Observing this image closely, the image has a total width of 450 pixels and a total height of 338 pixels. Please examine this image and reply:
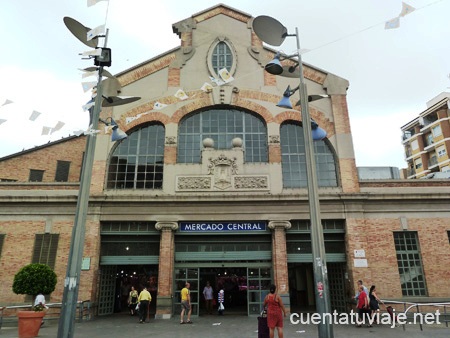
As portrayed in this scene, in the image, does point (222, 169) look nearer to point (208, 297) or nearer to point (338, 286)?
point (208, 297)

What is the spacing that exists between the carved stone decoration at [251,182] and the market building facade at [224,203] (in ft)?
0.22

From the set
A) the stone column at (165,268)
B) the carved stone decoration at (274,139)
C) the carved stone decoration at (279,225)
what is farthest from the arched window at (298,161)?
the stone column at (165,268)

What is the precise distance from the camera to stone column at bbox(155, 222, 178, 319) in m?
14.5

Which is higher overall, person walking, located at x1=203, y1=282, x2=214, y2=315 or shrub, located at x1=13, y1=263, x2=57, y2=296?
shrub, located at x1=13, y1=263, x2=57, y2=296

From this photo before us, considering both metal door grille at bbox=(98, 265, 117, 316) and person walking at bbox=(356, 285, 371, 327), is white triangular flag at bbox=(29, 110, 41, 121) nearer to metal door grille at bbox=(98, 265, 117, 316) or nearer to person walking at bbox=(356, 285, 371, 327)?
metal door grille at bbox=(98, 265, 117, 316)

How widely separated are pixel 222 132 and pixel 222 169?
85.8 inches

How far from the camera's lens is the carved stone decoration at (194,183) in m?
16.1

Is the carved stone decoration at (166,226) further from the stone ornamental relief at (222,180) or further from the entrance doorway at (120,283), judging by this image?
the entrance doorway at (120,283)

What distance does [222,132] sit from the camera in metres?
17.4

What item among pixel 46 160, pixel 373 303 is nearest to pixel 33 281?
pixel 46 160

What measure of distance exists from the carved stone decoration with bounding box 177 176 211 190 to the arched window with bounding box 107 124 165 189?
1.07 m


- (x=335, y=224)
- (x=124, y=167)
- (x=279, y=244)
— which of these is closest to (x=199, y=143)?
(x=124, y=167)

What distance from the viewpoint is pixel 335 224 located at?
15930 millimetres

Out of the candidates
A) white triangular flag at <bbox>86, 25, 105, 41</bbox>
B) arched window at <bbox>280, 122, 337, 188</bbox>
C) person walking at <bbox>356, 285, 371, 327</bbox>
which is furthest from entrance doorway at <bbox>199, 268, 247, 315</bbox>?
white triangular flag at <bbox>86, 25, 105, 41</bbox>
